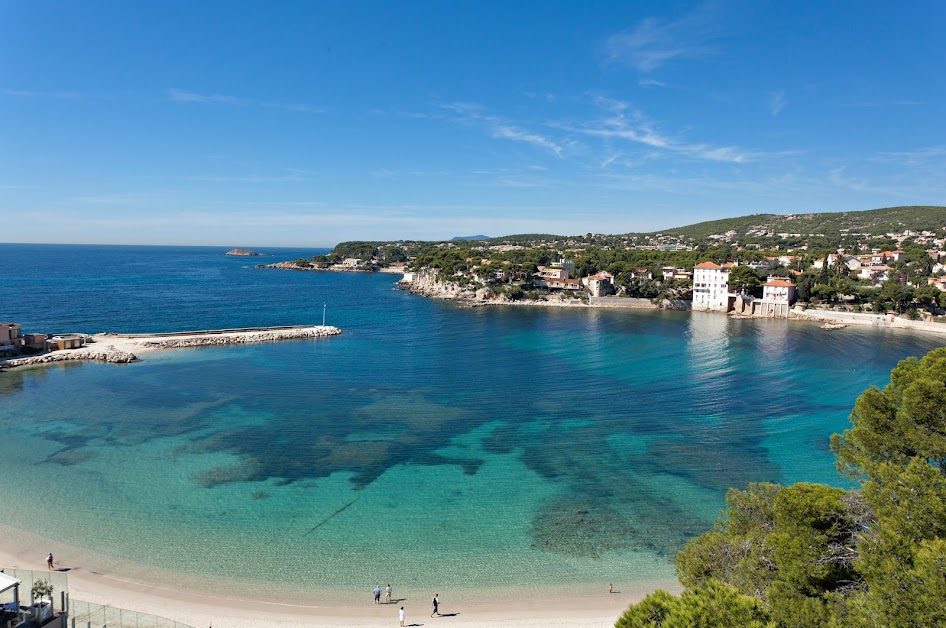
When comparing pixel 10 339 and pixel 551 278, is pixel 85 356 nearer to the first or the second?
pixel 10 339

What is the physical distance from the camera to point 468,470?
23.3 m

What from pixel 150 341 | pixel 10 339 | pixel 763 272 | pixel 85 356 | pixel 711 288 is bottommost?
pixel 85 356

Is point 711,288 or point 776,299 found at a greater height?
point 711,288

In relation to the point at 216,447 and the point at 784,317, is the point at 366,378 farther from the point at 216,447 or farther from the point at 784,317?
the point at 784,317

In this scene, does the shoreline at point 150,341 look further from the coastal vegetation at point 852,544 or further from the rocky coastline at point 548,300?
the coastal vegetation at point 852,544

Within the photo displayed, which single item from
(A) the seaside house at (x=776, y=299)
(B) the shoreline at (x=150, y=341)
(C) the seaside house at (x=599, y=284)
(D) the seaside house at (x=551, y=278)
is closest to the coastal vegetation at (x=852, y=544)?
(B) the shoreline at (x=150, y=341)

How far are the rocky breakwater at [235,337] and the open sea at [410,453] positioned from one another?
77.7 inches

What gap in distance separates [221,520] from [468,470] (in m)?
9.56

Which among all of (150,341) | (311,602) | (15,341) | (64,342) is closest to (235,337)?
(150,341)

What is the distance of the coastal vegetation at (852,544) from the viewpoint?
750 cm

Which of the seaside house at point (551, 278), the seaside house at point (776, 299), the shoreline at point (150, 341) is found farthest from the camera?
the seaside house at point (551, 278)

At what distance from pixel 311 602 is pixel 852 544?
12652mm

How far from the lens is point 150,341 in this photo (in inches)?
1882

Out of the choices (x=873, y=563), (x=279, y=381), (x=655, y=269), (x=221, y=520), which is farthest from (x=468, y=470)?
(x=655, y=269)
